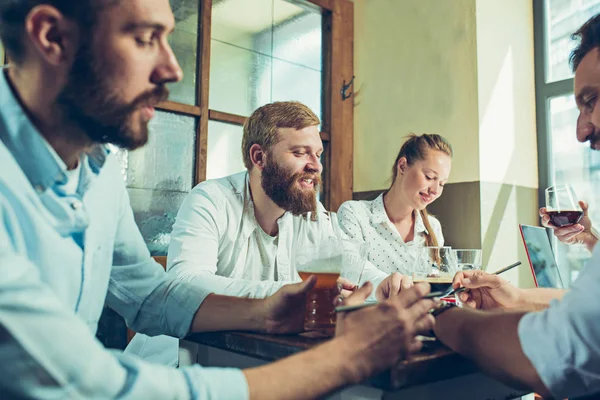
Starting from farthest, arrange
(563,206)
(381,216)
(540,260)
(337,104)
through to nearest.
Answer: (337,104) → (381,216) → (540,260) → (563,206)

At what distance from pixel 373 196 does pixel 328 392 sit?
8.25ft

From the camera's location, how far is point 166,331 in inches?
45.8

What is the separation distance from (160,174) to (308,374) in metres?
2.06

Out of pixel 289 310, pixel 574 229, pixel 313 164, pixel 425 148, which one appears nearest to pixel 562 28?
pixel 425 148

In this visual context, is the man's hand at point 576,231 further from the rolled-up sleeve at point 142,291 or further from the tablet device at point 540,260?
the rolled-up sleeve at point 142,291

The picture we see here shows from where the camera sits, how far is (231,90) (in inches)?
115

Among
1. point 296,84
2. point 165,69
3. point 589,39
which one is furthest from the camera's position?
point 296,84

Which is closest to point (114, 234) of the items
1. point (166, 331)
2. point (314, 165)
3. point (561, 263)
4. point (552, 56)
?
point (166, 331)

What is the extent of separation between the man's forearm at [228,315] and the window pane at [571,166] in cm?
214

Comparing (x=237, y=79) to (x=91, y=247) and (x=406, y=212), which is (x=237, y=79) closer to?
(x=406, y=212)

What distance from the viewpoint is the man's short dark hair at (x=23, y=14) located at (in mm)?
857

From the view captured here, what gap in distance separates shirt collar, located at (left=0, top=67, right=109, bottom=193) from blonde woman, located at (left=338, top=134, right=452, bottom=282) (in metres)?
1.85

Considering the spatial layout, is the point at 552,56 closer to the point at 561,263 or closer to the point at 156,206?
the point at 561,263

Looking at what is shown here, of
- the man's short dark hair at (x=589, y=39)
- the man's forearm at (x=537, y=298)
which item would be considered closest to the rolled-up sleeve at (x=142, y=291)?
the man's forearm at (x=537, y=298)
